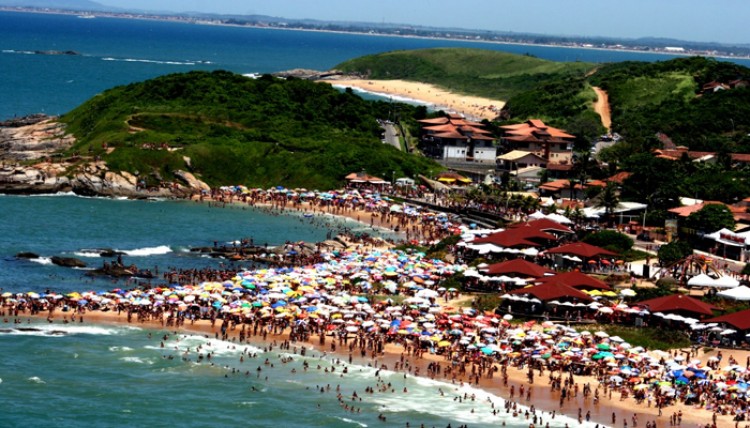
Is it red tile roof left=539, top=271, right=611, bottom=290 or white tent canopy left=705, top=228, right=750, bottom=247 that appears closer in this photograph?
red tile roof left=539, top=271, right=611, bottom=290

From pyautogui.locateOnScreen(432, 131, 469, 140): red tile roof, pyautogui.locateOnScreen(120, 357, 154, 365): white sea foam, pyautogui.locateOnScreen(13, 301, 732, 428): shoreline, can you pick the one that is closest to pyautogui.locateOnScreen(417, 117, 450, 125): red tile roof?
pyautogui.locateOnScreen(432, 131, 469, 140): red tile roof

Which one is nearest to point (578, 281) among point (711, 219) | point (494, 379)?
point (494, 379)

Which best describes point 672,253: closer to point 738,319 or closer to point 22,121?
point 738,319

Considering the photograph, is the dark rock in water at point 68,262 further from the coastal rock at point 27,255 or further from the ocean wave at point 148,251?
the ocean wave at point 148,251

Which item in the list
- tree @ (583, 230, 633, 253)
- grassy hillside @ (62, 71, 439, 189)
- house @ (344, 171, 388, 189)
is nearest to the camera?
tree @ (583, 230, 633, 253)

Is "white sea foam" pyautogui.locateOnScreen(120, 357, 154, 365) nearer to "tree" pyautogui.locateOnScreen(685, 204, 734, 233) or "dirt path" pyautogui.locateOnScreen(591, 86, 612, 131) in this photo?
"tree" pyautogui.locateOnScreen(685, 204, 734, 233)

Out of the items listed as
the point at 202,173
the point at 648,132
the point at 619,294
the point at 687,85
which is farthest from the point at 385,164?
the point at 687,85

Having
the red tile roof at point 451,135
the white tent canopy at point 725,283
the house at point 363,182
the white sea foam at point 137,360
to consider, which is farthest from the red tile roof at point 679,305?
the red tile roof at point 451,135
